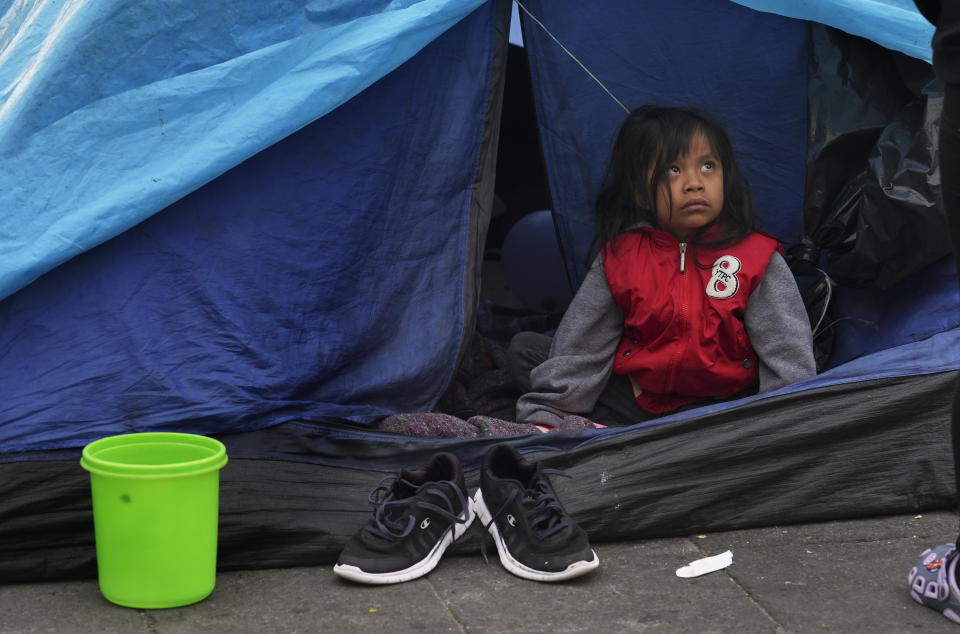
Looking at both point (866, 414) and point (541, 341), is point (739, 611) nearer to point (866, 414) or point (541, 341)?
point (866, 414)

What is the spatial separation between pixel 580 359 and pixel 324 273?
1.87ft

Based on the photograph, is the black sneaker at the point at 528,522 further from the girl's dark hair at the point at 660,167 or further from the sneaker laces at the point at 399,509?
the girl's dark hair at the point at 660,167

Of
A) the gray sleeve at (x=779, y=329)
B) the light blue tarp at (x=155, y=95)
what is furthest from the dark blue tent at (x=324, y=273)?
the gray sleeve at (x=779, y=329)

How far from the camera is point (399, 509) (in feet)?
6.06

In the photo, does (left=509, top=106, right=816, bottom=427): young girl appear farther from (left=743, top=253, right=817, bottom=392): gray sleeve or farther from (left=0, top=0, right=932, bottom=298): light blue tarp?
(left=0, top=0, right=932, bottom=298): light blue tarp

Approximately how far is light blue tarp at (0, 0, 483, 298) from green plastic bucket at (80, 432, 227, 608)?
42cm

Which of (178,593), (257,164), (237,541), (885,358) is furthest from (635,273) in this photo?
(178,593)

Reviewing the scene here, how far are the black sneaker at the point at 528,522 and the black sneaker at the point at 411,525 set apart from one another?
0.05 meters

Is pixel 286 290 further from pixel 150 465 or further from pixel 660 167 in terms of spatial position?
pixel 660 167

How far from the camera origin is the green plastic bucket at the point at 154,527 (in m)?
1.60

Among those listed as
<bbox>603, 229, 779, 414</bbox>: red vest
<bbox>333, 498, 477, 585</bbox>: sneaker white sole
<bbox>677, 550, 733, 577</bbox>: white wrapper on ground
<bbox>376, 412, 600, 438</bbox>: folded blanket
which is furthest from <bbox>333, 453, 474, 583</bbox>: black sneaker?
<bbox>603, 229, 779, 414</bbox>: red vest

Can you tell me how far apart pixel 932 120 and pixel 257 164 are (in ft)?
4.28

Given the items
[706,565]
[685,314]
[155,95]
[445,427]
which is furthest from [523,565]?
[155,95]

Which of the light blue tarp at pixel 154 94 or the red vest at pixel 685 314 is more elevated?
the light blue tarp at pixel 154 94
